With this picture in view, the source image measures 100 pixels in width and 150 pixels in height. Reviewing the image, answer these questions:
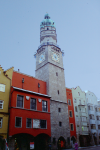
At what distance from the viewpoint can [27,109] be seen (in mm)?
28656

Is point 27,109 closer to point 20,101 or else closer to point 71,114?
point 20,101

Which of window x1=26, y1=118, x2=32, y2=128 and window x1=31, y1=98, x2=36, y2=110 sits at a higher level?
window x1=31, y1=98, x2=36, y2=110

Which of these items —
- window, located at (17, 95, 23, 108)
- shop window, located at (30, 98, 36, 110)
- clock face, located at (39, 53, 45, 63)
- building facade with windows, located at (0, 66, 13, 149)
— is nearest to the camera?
building facade with windows, located at (0, 66, 13, 149)

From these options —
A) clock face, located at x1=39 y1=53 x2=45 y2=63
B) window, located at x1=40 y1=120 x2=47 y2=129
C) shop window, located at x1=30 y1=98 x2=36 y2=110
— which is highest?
clock face, located at x1=39 y1=53 x2=45 y2=63

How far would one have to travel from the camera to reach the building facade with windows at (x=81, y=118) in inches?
1625

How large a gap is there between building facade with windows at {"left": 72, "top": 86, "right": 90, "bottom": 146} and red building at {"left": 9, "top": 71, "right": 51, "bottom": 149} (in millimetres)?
13628

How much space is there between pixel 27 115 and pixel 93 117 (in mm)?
29169

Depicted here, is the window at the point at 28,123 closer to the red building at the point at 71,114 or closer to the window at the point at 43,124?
the window at the point at 43,124

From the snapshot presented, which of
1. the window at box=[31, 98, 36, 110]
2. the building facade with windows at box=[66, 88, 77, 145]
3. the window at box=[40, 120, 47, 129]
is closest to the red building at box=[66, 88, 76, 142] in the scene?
the building facade with windows at box=[66, 88, 77, 145]

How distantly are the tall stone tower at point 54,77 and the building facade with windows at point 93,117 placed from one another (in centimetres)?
1356

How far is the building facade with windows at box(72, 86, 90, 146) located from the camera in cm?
4128

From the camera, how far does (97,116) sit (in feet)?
168

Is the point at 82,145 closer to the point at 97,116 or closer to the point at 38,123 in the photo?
the point at 97,116

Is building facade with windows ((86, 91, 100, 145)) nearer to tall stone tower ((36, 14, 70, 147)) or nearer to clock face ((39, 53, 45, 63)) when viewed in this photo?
tall stone tower ((36, 14, 70, 147))
